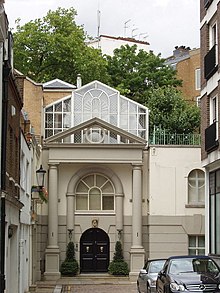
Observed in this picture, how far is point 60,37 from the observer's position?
193 feet

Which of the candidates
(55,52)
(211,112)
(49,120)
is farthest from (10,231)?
(55,52)

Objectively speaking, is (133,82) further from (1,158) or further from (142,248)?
(1,158)

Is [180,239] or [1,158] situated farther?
[180,239]

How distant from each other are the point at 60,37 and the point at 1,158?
131 ft

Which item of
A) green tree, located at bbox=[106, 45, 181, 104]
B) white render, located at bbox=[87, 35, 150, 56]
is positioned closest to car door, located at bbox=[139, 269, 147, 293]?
green tree, located at bbox=[106, 45, 181, 104]

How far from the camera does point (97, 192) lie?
4516cm

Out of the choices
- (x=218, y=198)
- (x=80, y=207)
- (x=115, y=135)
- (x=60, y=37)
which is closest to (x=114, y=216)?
(x=80, y=207)

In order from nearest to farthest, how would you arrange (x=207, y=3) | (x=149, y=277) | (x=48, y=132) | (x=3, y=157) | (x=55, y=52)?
(x=3, y=157) → (x=149, y=277) → (x=207, y=3) → (x=48, y=132) → (x=55, y=52)

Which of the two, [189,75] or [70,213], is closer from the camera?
[70,213]

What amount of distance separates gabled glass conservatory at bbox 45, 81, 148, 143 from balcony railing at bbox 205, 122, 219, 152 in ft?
46.5

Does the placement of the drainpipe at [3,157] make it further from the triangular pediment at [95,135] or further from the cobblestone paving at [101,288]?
the triangular pediment at [95,135]

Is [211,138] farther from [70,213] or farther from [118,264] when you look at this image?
[70,213]

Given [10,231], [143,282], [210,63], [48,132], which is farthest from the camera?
[48,132]

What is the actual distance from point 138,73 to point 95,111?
18.4 m
